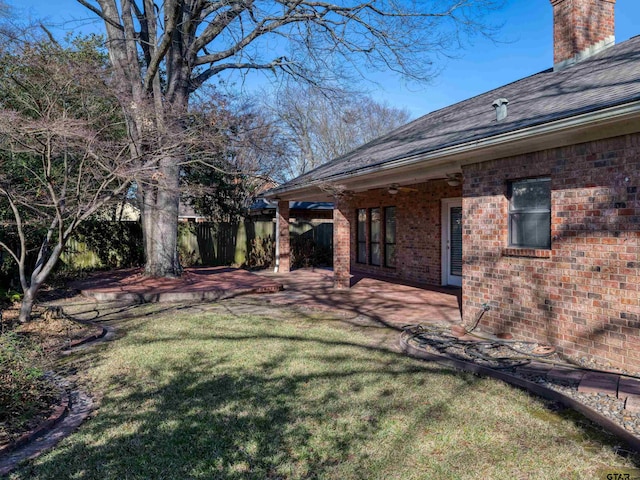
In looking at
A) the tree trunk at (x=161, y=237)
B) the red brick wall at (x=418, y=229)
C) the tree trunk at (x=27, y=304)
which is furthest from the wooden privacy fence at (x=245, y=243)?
the tree trunk at (x=27, y=304)

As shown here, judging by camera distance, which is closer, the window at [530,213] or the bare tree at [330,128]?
the window at [530,213]

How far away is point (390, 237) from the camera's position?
13.1 metres

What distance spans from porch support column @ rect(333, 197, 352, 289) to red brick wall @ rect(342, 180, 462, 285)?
0.66 feet

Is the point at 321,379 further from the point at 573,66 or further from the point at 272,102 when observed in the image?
the point at 272,102

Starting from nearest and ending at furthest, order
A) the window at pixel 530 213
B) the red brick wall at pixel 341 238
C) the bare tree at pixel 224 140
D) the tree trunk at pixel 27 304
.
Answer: the window at pixel 530 213 < the tree trunk at pixel 27 304 < the bare tree at pixel 224 140 < the red brick wall at pixel 341 238

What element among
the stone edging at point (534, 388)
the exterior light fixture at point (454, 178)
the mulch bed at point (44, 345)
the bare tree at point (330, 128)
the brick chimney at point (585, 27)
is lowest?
the stone edging at point (534, 388)

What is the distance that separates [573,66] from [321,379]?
25.8ft

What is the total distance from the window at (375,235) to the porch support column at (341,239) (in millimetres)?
2698

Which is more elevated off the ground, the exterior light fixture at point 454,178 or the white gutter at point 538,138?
the white gutter at point 538,138

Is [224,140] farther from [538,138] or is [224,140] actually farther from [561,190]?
[561,190]

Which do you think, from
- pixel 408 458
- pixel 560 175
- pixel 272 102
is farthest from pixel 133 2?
pixel 408 458

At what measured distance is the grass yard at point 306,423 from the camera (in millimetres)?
2924

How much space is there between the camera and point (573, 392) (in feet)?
13.6

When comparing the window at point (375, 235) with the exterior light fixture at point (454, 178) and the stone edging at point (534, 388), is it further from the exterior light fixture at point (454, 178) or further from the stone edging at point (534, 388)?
the stone edging at point (534, 388)
